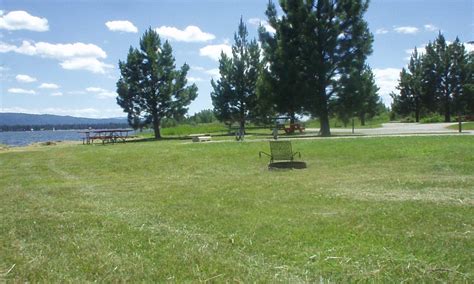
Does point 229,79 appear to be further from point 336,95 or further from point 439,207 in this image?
point 439,207

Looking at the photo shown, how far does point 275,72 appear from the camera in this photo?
35.0m

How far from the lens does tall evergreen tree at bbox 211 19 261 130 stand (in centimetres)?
4788

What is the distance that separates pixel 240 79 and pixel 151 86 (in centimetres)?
914

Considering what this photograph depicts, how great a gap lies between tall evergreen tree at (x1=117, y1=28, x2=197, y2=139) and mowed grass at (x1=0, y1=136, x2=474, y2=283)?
3203cm

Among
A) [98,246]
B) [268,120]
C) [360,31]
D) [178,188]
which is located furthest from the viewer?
[268,120]

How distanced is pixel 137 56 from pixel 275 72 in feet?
54.9

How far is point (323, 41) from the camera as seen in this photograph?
A: 33438 mm

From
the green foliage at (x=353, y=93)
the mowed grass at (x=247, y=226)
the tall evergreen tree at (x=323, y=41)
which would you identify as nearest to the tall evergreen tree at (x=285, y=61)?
the tall evergreen tree at (x=323, y=41)

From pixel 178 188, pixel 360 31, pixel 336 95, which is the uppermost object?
pixel 360 31

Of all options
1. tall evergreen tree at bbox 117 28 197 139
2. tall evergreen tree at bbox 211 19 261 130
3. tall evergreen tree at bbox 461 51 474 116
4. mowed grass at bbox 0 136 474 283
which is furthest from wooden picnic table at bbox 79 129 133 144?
tall evergreen tree at bbox 461 51 474 116

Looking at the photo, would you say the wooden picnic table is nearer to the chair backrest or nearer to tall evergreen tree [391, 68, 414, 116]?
the chair backrest

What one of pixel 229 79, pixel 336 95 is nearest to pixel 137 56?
pixel 229 79

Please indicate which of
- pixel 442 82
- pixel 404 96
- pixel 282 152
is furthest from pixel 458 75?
pixel 282 152

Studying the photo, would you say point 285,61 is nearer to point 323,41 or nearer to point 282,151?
point 323,41
